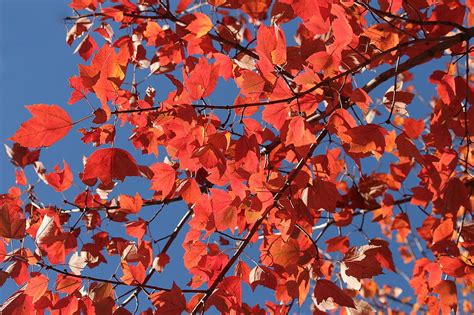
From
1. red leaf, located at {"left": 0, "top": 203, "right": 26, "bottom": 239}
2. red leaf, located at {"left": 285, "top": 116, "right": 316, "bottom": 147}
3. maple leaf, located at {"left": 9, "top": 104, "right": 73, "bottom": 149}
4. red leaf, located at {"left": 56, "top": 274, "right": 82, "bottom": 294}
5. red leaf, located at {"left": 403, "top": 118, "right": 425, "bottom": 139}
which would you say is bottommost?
red leaf, located at {"left": 56, "top": 274, "right": 82, "bottom": 294}

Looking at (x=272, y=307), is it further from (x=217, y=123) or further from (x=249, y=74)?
(x=249, y=74)

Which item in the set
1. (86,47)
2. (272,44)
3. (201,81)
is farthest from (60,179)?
(272,44)

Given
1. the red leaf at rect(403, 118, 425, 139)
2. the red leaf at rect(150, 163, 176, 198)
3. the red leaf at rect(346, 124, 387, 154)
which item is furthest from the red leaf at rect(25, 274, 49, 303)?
the red leaf at rect(403, 118, 425, 139)

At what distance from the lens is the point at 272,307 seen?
2164mm

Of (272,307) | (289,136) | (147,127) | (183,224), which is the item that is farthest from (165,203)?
(289,136)

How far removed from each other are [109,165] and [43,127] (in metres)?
0.24

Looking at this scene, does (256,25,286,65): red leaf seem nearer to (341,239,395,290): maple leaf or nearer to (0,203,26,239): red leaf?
(341,239,395,290): maple leaf

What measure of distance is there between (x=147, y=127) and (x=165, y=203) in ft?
1.70

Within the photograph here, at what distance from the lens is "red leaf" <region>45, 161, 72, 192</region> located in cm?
223

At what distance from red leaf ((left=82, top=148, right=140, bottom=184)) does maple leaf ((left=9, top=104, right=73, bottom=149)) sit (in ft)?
0.46

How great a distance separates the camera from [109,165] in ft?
4.97

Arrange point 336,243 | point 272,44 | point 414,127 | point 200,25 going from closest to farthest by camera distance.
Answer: point 272,44
point 200,25
point 414,127
point 336,243

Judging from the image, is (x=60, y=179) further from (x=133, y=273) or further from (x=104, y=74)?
(x=104, y=74)

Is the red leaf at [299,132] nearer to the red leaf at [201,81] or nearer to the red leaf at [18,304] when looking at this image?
the red leaf at [201,81]
